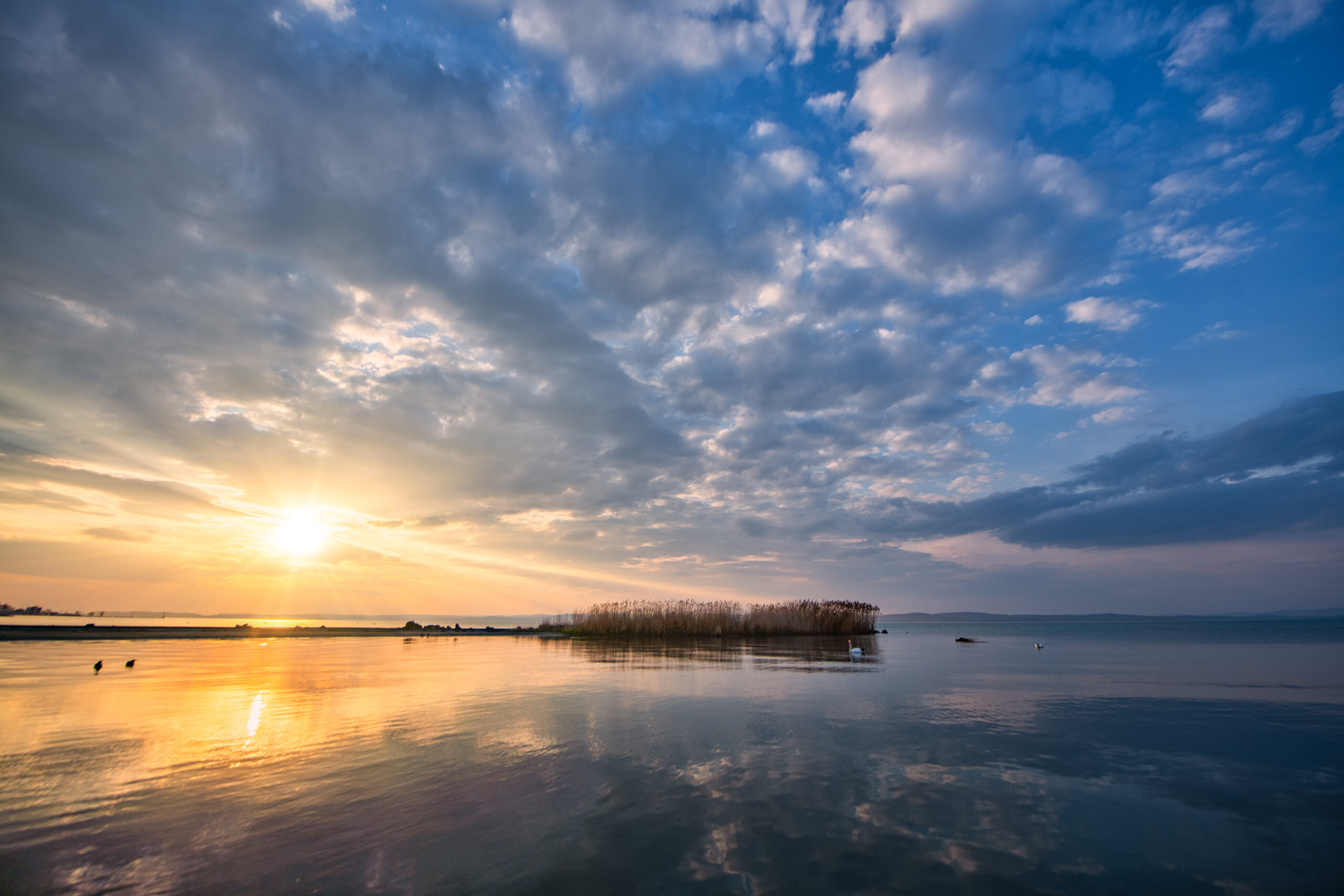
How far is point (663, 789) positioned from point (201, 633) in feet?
198

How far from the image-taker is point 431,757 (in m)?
10.4

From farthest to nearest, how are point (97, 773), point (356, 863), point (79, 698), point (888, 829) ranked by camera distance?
point (79, 698) → point (97, 773) → point (888, 829) → point (356, 863)

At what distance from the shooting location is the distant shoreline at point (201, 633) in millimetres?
42156

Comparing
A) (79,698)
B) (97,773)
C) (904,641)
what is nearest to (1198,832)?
(97,773)

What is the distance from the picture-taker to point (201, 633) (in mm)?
50594

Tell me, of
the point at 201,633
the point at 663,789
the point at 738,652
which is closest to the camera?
the point at 663,789

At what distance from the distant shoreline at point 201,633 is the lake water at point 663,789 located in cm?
3184

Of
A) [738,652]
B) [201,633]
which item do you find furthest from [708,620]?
[201,633]

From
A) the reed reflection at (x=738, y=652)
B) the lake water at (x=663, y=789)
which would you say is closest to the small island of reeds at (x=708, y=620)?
the reed reflection at (x=738, y=652)

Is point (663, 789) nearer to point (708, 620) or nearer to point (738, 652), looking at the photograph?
point (738, 652)

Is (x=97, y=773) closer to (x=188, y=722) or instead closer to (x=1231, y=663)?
(x=188, y=722)

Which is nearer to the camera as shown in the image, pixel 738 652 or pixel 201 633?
pixel 738 652

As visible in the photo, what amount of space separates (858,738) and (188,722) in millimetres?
15524

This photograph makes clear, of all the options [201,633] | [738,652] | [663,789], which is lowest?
[663,789]
